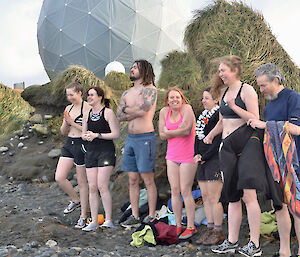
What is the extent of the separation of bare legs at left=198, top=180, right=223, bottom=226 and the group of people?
0.01 metres

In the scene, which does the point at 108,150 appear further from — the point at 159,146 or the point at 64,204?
the point at 64,204

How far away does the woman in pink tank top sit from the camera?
A: 13.3ft

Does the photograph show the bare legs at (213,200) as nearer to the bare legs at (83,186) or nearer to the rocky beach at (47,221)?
the rocky beach at (47,221)

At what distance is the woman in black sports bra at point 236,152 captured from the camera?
10.0ft

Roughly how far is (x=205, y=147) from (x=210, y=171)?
0.29 metres

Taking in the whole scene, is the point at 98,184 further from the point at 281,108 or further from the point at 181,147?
the point at 281,108

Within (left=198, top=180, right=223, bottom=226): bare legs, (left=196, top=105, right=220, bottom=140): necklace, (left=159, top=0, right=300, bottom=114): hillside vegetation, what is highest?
(left=159, top=0, right=300, bottom=114): hillside vegetation

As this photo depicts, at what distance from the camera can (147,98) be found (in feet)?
15.3

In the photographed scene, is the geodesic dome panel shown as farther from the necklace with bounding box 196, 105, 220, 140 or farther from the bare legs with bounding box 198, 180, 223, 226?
the bare legs with bounding box 198, 180, 223, 226

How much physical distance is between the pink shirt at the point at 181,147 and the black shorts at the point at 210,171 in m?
0.22

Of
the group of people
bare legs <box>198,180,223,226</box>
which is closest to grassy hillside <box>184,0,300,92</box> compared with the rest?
the group of people

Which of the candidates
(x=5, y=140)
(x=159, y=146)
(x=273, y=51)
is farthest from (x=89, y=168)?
(x=5, y=140)

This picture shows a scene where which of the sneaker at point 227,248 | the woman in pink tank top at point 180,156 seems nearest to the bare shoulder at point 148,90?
the woman in pink tank top at point 180,156

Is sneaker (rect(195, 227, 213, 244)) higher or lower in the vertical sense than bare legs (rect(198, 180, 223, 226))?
lower
